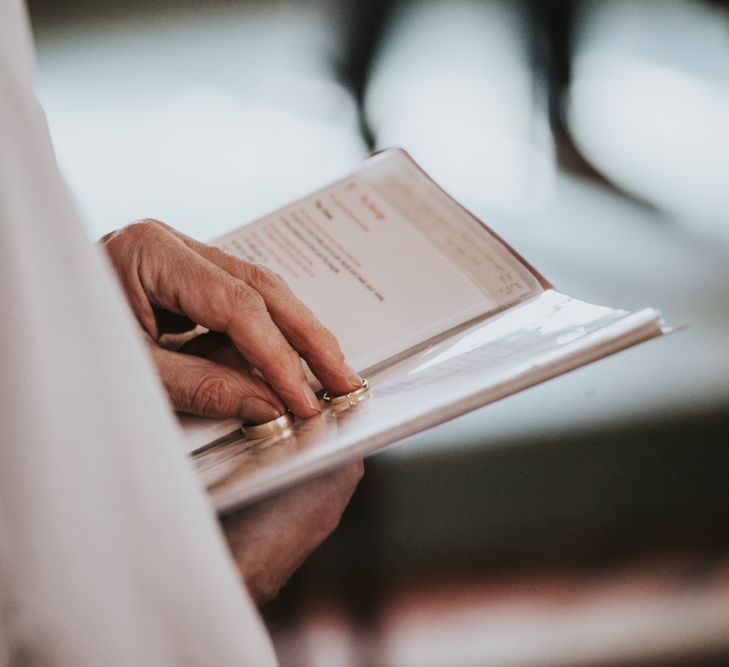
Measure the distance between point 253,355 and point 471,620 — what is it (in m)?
0.56

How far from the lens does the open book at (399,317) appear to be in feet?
1.63

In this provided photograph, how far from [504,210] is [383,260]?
745 millimetres

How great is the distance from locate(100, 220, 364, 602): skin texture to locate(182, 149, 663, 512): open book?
3 centimetres

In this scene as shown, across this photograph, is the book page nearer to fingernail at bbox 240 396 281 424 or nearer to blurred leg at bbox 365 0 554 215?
fingernail at bbox 240 396 281 424

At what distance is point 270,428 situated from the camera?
0.59 meters

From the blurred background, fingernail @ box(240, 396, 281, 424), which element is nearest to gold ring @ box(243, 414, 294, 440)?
fingernail @ box(240, 396, 281, 424)

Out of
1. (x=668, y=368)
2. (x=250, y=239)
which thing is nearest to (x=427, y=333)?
(x=250, y=239)

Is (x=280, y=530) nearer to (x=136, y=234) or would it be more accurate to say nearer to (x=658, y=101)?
(x=136, y=234)

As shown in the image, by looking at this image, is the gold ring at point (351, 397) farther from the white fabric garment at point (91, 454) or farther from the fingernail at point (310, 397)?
the white fabric garment at point (91, 454)

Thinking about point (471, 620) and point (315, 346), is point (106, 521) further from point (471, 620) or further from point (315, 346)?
point (471, 620)

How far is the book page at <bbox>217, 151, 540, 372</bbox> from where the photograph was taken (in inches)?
25.9

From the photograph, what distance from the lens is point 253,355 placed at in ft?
1.96

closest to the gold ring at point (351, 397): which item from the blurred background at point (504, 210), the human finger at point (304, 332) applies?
the human finger at point (304, 332)

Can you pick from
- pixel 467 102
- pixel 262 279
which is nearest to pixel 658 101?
pixel 467 102
